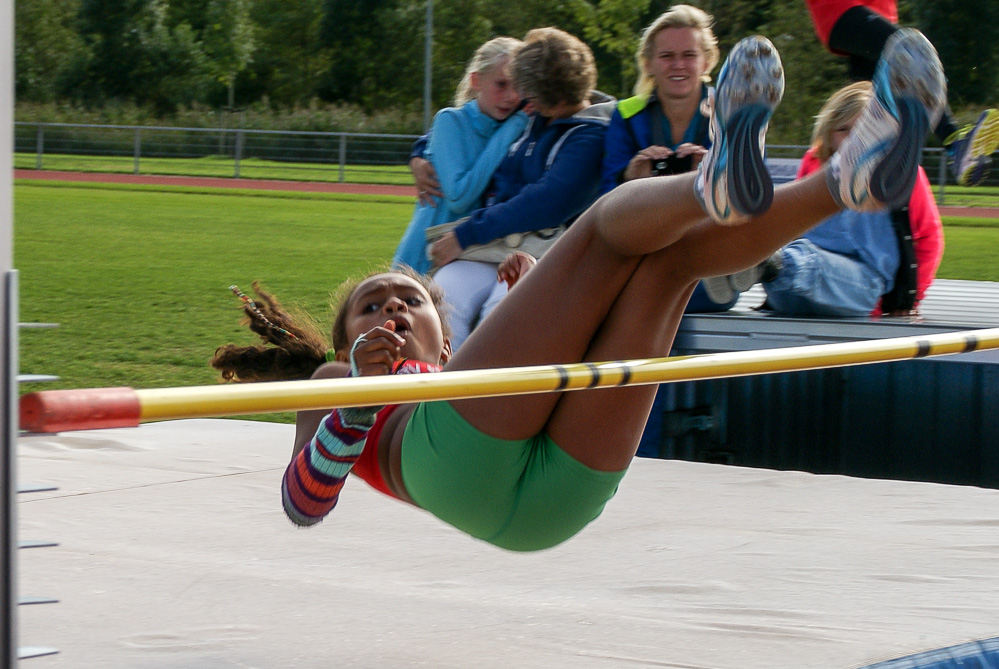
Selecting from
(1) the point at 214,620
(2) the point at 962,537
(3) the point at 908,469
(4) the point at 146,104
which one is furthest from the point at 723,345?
(4) the point at 146,104

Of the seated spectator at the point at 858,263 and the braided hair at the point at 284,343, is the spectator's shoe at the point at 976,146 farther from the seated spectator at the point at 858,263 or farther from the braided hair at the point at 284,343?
the braided hair at the point at 284,343

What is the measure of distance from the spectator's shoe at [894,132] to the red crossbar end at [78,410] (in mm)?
936

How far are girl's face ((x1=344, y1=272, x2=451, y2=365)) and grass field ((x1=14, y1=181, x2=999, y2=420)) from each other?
304cm

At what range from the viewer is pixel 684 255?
1767 millimetres

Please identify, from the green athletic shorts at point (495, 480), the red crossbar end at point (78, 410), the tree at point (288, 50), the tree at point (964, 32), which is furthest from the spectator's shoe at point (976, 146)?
the tree at point (288, 50)

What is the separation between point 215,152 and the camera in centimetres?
1884

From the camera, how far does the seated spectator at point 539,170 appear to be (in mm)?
3152

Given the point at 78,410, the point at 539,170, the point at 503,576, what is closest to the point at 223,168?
the point at 539,170

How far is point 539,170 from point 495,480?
149 cm

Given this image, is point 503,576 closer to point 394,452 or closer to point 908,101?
point 394,452

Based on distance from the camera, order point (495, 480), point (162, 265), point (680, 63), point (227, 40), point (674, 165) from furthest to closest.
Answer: point (227, 40), point (162, 265), point (680, 63), point (674, 165), point (495, 480)

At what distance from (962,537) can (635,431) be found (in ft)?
3.74

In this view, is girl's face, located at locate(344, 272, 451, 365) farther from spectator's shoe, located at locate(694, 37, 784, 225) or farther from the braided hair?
spectator's shoe, located at locate(694, 37, 784, 225)

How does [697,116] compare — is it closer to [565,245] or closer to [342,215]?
[565,245]
